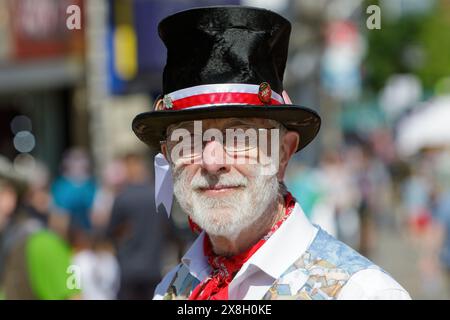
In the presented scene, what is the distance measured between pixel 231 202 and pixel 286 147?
1.03 ft

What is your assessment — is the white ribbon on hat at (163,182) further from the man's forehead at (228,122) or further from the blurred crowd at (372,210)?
the blurred crowd at (372,210)

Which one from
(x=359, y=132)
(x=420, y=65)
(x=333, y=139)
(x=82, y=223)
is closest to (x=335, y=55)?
(x=333, y=139)

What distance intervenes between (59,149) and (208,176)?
A: 14.8m

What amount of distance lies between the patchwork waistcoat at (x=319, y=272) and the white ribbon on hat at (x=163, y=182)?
0.57 metres

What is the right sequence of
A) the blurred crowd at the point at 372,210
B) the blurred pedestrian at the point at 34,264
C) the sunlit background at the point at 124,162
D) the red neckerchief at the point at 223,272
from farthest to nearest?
1. the blurred crowd at the point at 372,210
2. the sunlit background at the point at 124,162
3. the blurred pedestrian at the point at 34,264
4. the red neckerchief at the point at 223,272

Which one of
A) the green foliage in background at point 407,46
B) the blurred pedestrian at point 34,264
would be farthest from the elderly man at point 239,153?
the green foliage in background at point 407,46

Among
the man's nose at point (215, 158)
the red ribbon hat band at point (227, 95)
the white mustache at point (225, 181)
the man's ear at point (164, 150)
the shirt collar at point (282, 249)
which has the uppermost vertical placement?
the red ribbon hat band at point (227, 95)

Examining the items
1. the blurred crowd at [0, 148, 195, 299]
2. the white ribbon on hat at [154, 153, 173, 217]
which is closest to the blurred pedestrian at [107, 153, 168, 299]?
the blurred crowd at [0, 148, 195, 299]

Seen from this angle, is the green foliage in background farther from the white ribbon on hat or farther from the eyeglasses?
the eyeglasses

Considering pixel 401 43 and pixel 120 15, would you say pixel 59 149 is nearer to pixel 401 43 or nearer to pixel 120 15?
pixel 120 15

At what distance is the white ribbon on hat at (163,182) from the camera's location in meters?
3.08

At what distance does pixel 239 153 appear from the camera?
107 inches

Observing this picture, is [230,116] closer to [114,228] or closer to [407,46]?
[114,228]

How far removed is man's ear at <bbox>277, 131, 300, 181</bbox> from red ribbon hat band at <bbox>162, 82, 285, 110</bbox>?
0.53 feet
